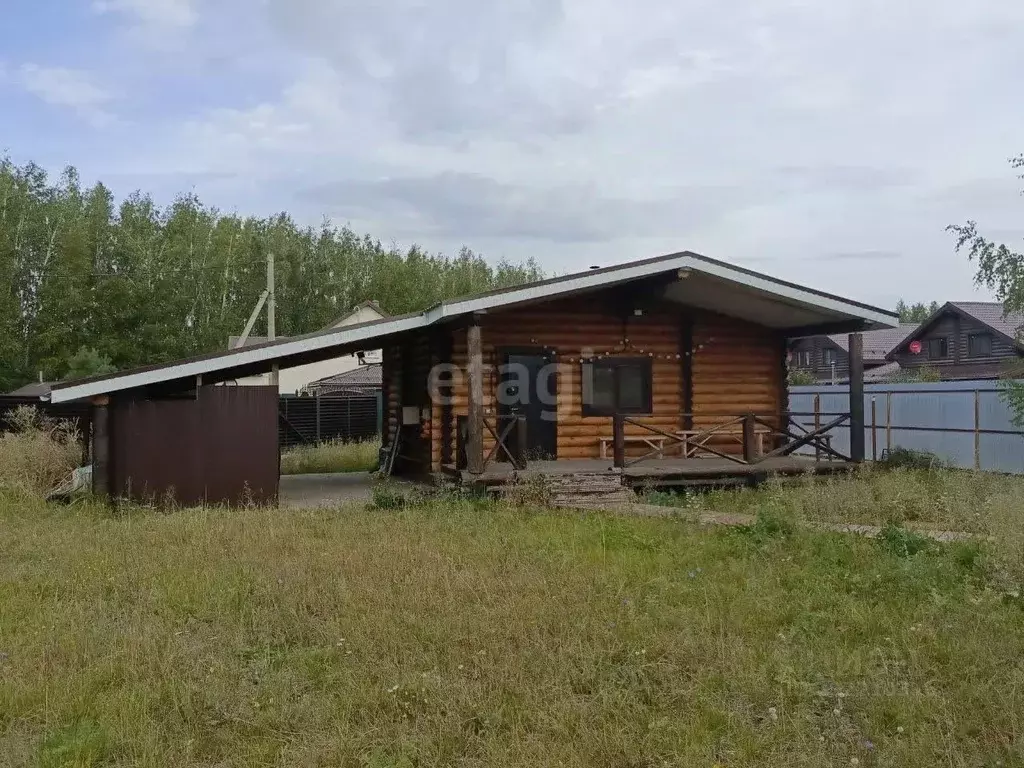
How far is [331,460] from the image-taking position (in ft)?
63.4

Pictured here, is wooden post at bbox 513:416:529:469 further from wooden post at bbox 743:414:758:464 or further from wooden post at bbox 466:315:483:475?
wooden post at bbox 743:414:758:464

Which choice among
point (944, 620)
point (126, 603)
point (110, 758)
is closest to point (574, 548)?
point (944, 620)

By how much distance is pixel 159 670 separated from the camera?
513 centimetres

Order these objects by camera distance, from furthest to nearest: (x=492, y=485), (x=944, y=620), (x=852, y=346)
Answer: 1. (x=852, y=346)
2. (x=492, y=485)
3. (x=944, y=620)

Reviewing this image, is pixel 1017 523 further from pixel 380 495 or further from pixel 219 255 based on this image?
pixel 219 255

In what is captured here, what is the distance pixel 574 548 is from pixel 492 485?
390cm

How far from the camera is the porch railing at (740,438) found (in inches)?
506

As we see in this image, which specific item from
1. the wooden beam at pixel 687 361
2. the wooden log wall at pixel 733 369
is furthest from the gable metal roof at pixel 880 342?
the wooden beam at pixel 687 361

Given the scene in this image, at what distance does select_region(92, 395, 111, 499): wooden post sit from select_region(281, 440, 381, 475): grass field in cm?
670

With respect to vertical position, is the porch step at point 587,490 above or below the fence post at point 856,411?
below

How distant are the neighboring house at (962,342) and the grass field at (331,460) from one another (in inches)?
1067

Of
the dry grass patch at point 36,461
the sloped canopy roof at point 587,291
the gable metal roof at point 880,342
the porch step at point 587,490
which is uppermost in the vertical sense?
the gable metal roof at point 880,342

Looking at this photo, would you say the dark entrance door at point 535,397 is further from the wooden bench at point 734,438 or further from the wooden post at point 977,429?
the wooden post at point 977,429

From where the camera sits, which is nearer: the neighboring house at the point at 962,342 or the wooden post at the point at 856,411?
the wooden post at the point at 856,411
